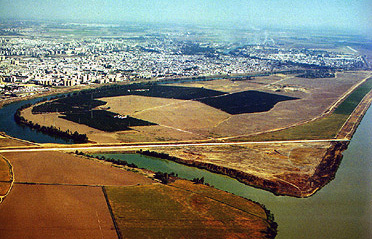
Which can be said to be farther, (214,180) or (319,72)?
(319,72)

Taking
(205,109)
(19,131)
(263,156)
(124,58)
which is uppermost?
(124,58)

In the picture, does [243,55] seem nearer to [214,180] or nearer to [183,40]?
A: [183,40]

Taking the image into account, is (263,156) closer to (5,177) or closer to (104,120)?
(104,120)

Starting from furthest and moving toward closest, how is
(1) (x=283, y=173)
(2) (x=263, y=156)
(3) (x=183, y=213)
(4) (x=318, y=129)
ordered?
(4) (x=318, y=129), (2) (x=263, y=156), (1) (x=283, y=173), (3) (x=183, y=213)

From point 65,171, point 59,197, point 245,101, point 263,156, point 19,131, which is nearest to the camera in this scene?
point 59,197

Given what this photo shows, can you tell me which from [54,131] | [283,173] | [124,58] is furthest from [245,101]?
[124,58]

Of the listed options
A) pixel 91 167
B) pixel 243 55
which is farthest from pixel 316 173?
pixel 243 55

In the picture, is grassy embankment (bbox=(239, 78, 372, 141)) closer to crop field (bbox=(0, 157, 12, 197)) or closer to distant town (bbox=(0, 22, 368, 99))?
crop field (bbox=(0, 157, 12, 197))

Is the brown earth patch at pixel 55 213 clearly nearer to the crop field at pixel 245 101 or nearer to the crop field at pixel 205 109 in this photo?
the crop field at pixel 205 109
